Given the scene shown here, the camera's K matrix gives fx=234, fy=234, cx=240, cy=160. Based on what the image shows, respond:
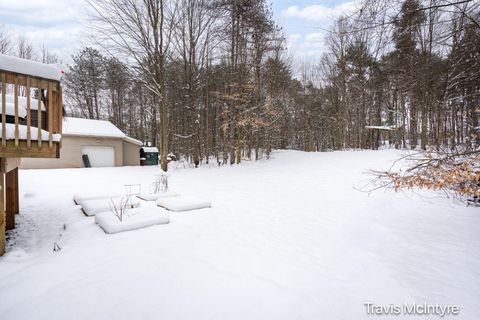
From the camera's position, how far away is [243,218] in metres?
4.65

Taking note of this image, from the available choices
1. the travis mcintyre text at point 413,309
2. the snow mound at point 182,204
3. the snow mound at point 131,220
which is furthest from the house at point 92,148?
the travis mcintyre text at point 413,309

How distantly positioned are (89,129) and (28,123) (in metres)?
14.6

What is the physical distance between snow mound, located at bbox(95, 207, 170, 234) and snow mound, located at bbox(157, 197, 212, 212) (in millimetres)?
495

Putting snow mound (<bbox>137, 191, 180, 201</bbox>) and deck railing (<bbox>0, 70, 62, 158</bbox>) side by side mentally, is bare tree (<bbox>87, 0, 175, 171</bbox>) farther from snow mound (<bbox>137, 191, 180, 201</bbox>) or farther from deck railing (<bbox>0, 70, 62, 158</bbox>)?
deck railing (<bbox>0, 70, 62, 158</bbox>)

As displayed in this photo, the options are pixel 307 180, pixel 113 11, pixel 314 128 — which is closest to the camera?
pixel 307 180

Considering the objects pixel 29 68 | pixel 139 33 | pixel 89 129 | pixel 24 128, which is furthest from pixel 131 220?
pixel 89 129

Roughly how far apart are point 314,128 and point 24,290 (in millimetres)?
24025

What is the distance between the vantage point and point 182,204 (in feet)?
16.6

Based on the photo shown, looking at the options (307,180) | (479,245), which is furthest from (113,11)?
(479,245)

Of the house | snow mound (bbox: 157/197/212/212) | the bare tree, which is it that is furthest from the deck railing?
the house

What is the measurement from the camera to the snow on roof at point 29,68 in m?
2.80

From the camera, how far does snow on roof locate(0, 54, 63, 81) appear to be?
2801mm

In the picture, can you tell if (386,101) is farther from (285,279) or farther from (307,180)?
(285,279)

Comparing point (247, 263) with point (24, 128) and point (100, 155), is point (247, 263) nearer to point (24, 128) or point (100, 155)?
point (24, 128)
